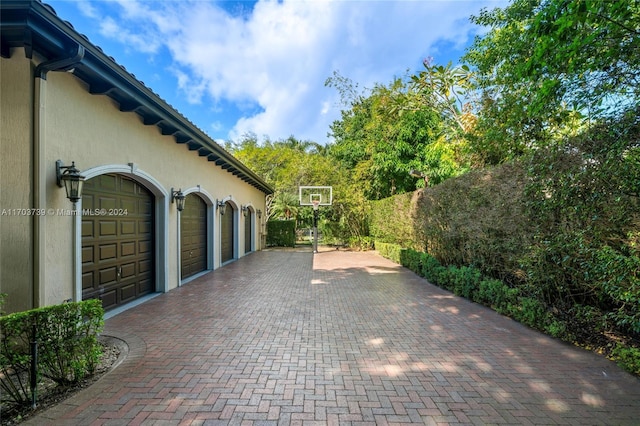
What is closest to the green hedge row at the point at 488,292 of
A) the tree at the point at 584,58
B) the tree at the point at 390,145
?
the tree at the point at 584,58

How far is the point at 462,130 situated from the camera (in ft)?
34.2

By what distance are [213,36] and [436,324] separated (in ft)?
32.0

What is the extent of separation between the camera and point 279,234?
21.0 m

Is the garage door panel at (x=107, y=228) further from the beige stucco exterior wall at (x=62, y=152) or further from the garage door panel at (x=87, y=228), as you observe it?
the beige stucco exterior wall at (x=62, y=152)

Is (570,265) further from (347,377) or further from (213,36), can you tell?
(213,36)

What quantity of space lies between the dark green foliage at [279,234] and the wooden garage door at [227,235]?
757 centimetres

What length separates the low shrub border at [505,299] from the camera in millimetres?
3504

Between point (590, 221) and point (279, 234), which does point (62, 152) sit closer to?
point (590, 221)

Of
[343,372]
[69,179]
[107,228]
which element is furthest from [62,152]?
[343,372]

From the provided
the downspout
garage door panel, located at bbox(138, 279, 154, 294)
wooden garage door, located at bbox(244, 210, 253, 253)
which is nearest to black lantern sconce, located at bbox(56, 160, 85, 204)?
the downspout

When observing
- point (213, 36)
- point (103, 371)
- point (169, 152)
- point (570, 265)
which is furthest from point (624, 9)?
point (213, 36)

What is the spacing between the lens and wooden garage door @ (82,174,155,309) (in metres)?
5.05

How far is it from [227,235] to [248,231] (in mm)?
3758

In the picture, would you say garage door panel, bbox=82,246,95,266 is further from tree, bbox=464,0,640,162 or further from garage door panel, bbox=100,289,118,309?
tree, bbox=464,0,640,162
